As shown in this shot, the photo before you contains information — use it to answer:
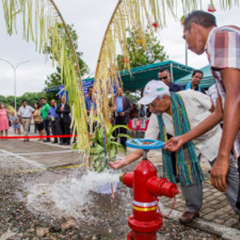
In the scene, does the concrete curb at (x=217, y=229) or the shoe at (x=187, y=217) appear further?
the shoe at (x=187, y=217)

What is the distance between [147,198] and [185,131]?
4.18ft

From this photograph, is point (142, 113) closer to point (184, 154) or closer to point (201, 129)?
point (184, 154)

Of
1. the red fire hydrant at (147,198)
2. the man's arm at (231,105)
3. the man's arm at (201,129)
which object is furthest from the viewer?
the man's arm at (201,129)

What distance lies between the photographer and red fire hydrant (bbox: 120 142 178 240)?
1508 millimetres

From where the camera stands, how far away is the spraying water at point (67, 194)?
3.36 meters

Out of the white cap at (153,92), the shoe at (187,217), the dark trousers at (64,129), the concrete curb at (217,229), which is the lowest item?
the concrete curb at (217,229)

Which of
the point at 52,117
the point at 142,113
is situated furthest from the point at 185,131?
the point at 142,113

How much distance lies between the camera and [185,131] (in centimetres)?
267

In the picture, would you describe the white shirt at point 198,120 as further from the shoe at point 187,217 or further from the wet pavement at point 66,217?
the wet pavement at point 66,217

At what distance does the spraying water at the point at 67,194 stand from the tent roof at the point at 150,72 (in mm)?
6333

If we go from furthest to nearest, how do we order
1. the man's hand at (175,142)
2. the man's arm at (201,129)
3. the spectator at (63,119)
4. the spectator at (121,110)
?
the spectator at (63,119), the spectator at (121,110), the man's hand at (175,142), the man's arm at (201,129)

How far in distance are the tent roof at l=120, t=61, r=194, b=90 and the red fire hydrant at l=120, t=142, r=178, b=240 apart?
844cm

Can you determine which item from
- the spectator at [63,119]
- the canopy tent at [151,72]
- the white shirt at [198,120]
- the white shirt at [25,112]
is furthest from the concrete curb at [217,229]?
the white shirt at [25,112]

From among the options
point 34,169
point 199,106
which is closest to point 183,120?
→ point 199,106
